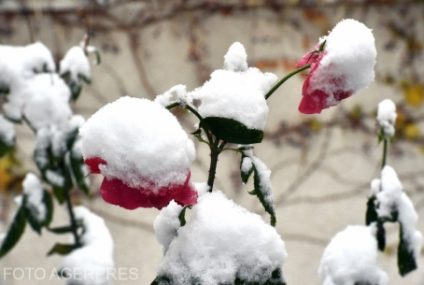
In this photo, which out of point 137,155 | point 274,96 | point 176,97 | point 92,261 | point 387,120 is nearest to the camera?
point 137,155

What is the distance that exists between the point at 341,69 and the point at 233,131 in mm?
113

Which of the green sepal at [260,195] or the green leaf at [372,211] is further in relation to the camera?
the green leaf at [372,211]

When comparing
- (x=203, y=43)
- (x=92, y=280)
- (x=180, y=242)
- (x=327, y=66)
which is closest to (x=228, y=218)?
(x=180, y=242)

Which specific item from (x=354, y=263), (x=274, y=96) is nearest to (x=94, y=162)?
(x=354, y=263)

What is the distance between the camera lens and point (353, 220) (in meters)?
2.16

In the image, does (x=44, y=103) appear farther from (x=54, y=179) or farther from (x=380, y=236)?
(x=380, y=236)

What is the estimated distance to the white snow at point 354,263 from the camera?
76 centimetres

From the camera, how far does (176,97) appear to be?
21.8 inches

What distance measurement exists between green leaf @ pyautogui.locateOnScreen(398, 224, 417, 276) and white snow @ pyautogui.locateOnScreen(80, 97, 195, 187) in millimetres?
441

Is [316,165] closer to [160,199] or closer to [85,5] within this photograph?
[85,5]

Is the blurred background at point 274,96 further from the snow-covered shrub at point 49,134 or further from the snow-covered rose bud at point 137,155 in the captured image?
the snow-covered rose bud at point 137,155

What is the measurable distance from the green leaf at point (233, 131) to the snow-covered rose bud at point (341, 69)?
6 centimetres

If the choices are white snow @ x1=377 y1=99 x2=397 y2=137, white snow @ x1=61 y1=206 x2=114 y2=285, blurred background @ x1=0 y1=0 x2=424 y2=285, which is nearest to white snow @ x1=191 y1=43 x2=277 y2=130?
white snow @ x1=377 y1=99 x2=397 y2=137

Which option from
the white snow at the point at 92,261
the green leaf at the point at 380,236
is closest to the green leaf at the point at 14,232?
the white snow at the point at 92,261
